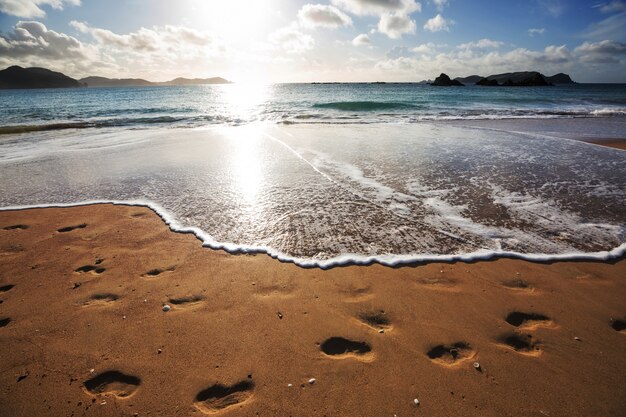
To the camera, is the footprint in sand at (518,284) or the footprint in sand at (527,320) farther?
the footprint in sand at (518,284)

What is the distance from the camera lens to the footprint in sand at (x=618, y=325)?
2.60m

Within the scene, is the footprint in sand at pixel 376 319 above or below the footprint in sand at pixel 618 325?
above

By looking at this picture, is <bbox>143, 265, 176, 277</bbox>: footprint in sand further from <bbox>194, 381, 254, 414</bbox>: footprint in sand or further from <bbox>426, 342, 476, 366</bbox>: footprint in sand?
<bbox>426, 342, 476, 366</bbox>: footprint in sand

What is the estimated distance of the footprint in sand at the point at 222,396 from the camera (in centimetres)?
202

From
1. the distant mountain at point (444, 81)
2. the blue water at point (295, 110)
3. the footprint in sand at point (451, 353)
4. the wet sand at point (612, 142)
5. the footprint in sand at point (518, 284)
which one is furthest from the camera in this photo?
the distant mountain at point (444, 81)

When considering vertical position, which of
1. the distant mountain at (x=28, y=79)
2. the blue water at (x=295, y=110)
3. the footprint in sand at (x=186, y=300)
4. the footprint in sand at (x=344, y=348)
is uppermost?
the distant mountain at (x=28, y=79)

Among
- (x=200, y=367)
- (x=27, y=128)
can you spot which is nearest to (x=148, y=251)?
(x=200, y=367)

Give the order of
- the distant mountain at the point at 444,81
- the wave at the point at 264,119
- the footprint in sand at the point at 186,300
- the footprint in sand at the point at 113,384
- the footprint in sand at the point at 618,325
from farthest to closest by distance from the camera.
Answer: the distant mountain at the point at 444,81 → the wave at the point at 264,119 → the footprint in sand at the point at 186,300 → the footprint in sand at the point at 618,325 → the footprint in sand at the point at 113,384

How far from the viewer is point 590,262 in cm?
352

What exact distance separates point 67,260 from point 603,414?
5.22m

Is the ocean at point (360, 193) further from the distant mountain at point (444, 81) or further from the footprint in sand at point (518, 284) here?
the distant mountain at point (444, 81)

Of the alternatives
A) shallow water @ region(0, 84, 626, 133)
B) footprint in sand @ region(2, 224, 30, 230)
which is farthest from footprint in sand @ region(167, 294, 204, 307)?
shallow water @ region(0, 84, 626, 133)

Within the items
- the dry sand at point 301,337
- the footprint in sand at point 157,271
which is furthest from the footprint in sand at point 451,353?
the footprint in sand at point 157,271

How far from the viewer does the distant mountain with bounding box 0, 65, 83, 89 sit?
166 meters
